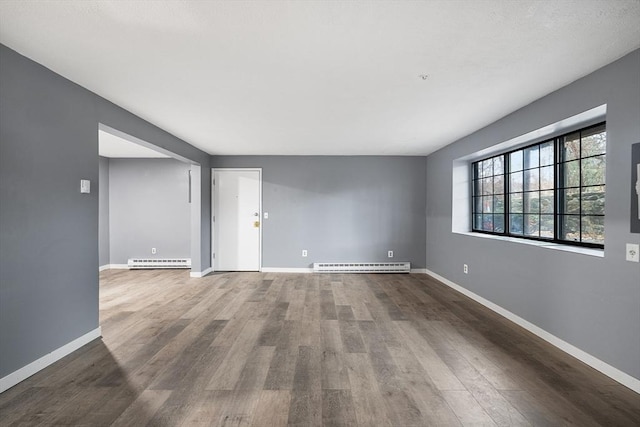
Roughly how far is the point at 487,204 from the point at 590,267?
2164 mm

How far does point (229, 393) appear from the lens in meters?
2.09

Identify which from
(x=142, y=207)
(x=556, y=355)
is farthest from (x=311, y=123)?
(x=142, y=207)

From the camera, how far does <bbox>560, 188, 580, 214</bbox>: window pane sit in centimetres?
299

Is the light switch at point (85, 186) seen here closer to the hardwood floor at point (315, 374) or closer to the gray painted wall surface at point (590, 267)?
the hardwood floor at point (315, 374)

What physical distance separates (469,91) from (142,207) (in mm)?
6228

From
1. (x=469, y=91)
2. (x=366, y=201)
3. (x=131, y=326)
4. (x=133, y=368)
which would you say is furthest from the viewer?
(x=366, y=201)

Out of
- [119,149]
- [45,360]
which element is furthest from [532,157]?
[119,149]

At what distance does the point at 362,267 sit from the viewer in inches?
237

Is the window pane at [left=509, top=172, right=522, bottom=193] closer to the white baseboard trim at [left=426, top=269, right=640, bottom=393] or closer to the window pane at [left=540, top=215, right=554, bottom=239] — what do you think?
the window pane at [left=540, top=215, right=554, bottom=239]

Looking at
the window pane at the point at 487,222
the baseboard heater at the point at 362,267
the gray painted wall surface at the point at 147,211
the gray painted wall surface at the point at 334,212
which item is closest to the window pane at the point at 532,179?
the window pane at the point at 487,222

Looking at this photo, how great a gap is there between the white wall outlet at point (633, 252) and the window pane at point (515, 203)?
1721mm

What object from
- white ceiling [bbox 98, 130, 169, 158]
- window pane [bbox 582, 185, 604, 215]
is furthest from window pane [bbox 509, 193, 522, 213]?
white ceiling [bbox 98, 130, 169, 158]

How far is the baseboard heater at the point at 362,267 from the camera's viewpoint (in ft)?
19.7

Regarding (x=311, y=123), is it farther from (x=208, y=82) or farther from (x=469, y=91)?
(x=469, y=91)
